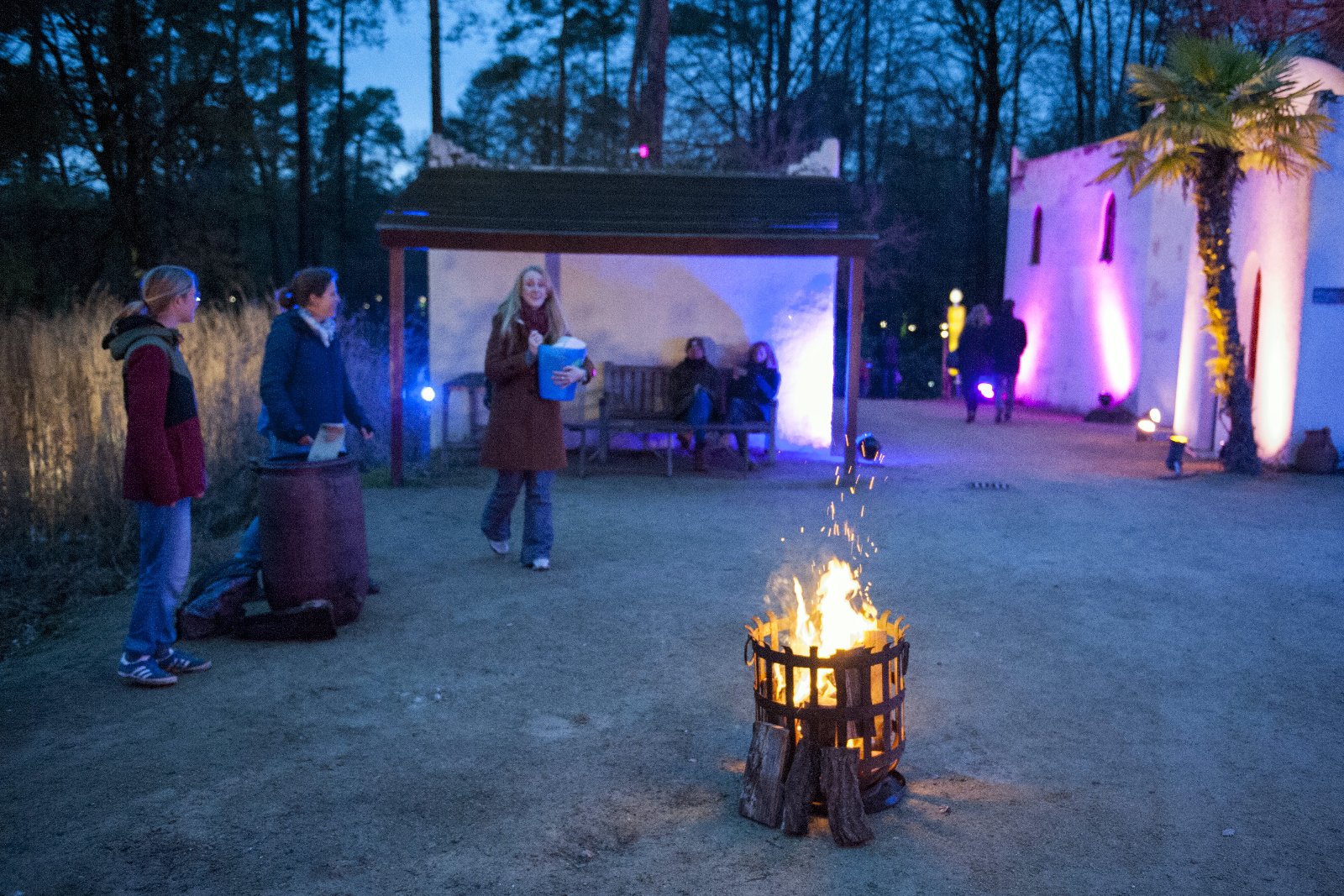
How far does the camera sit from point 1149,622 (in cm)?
631

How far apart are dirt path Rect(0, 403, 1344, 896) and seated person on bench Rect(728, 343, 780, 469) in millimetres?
3809

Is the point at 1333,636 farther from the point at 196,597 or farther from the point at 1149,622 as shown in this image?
the point at 196,597

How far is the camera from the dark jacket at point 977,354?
57.0 feet

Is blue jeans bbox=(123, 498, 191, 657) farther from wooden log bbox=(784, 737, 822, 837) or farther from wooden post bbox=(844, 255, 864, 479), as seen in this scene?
wooden post bbox=(844, 255, 864, 479)

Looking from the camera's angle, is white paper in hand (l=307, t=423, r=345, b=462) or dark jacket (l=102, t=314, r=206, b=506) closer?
dark jacket (l=102, t=314, r=206, b=506)

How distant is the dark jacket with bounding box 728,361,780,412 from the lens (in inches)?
475

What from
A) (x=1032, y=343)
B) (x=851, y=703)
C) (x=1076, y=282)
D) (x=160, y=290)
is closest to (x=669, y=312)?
(x=160, y=290)

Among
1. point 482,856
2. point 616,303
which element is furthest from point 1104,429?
point 482,856

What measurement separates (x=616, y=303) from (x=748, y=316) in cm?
155

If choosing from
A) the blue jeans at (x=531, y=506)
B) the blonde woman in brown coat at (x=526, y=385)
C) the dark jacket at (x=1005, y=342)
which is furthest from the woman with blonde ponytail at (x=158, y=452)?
the dark jacket at (x=1005, y=342)

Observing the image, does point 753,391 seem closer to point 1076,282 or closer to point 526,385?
point 526,385

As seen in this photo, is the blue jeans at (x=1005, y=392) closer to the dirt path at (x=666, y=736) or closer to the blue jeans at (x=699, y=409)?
the blue jeans at (x=699, y=409)

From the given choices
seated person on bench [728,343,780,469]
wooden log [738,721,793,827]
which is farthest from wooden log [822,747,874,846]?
seated person on bench [728,343,780,469]

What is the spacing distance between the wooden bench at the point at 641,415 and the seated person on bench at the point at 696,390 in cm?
11
